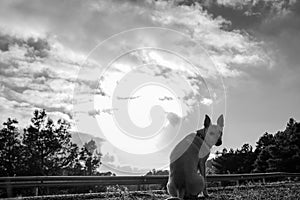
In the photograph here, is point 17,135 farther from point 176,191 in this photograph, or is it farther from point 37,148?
point 176,191

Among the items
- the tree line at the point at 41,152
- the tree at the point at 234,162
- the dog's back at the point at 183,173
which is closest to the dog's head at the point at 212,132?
the dog's back at the point at 183,173

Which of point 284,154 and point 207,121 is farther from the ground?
point 284,154

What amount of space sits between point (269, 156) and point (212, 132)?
69120 millimetres

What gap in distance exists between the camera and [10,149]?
50438 mm

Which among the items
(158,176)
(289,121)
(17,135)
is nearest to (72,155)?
(17,135)

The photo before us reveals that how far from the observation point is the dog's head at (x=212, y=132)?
33.4ft

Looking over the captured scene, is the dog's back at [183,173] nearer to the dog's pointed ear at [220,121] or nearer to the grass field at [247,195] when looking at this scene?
the grass field at [247,195]

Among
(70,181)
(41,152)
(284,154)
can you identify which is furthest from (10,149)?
(284,154)

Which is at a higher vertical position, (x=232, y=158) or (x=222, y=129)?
(x=232, y=158)

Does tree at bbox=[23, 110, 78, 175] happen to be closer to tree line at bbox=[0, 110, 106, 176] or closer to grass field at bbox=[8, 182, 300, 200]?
tree line at bbox=[0, 110, 106, 176]

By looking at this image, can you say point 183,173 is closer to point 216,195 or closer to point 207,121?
point 207,121

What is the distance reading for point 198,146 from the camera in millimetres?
9086

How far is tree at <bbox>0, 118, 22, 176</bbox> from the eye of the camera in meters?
47.5

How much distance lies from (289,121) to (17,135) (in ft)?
202
